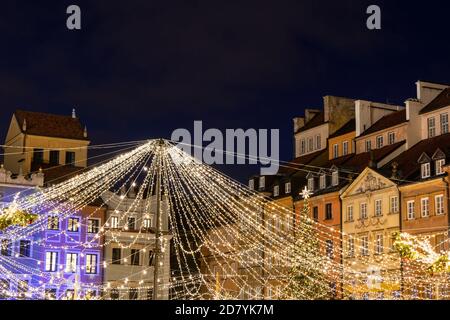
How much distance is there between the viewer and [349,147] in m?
58.9

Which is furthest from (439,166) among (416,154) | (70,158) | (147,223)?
(70,158)

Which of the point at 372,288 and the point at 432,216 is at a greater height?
the point at 432,216

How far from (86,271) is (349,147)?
21.2 metres

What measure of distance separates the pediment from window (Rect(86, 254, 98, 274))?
60.2 ft

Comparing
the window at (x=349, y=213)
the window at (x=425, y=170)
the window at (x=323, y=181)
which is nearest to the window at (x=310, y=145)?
the window at (x=323, y=181)

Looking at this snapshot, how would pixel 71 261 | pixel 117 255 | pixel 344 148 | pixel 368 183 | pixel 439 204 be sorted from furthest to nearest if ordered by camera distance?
pixel 344 148 → pixel 117 255 → pixel 71 261 → pixel 368 183 → pixel 439 204

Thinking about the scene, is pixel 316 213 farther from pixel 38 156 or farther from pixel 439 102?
pixel 38 156

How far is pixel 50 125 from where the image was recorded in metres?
63.8

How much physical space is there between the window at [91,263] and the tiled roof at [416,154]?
71.1 feet

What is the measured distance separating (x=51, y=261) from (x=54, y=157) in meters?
10.7
